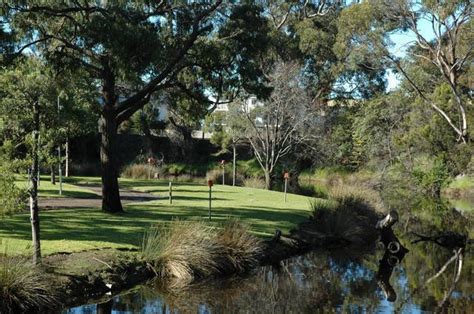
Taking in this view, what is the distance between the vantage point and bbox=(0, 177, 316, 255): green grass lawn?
13.9 metres

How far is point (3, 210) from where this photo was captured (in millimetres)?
10000

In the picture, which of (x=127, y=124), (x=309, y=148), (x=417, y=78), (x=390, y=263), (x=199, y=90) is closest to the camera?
(x=390, y=263)

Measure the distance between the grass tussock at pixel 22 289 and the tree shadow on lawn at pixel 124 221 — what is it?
149 inches

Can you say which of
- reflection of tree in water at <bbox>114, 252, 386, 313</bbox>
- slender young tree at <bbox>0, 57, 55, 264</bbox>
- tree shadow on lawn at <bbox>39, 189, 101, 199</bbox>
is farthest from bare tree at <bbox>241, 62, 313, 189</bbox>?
slender young tree at <bbox>0, 57, 55, 264</bbox>

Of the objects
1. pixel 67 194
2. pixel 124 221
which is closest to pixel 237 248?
pixel 124 221

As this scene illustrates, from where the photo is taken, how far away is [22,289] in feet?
32.4

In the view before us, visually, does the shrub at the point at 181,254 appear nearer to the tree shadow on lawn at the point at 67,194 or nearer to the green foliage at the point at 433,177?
the tree shadow on lawn at the point at 67,194

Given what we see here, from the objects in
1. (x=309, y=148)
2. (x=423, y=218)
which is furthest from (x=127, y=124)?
(x=423, y=218)

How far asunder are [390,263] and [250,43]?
8304mm

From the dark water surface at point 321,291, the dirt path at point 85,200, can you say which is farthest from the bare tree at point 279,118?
the dark water surface at point 321,291

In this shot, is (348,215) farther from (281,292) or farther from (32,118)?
(32,118)

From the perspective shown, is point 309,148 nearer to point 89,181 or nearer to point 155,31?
point 89,181

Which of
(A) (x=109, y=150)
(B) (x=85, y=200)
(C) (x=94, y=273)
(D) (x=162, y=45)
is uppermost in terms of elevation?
(D) (x=162, y=45)

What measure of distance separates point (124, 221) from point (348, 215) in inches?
315
